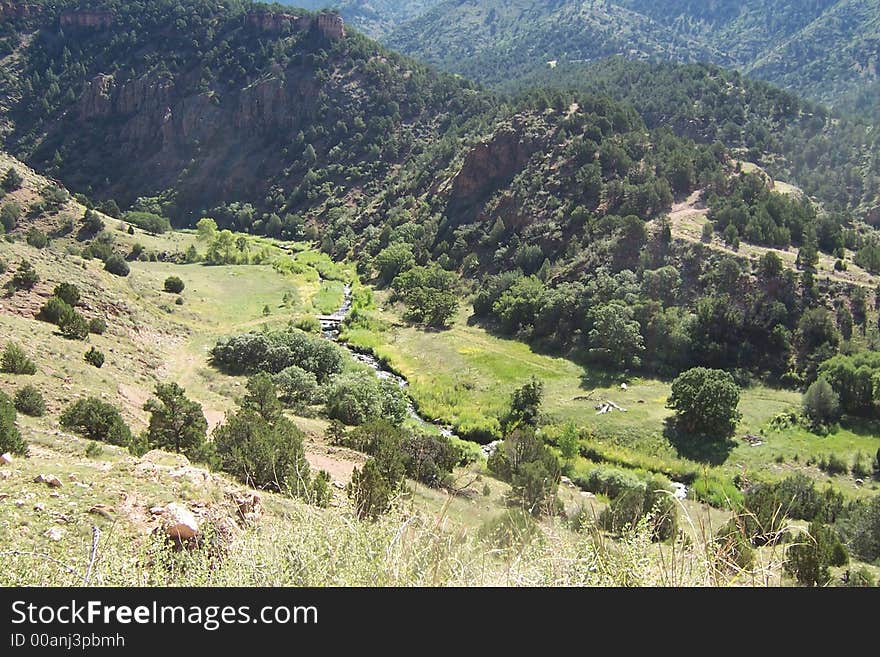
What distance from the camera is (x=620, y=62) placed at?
119500 mm

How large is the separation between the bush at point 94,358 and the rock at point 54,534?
20.0 m

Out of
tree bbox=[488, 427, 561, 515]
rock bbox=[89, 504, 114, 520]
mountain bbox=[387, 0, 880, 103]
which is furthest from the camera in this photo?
mountain bbox=[387, 0, 880, 103]

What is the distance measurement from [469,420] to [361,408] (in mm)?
6511

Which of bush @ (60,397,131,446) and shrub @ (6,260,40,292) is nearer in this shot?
bush @ (60,397,131,446)

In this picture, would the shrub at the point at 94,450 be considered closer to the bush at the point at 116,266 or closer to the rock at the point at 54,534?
the rock at the point at 54,534

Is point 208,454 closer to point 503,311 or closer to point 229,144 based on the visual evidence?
point 503,311

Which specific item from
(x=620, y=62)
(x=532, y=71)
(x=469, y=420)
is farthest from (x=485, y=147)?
(x=532, y=71)

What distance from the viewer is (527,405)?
33062 mm

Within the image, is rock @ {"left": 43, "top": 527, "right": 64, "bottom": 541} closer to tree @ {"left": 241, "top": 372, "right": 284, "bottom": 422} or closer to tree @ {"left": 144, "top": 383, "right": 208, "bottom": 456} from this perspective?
tree @ {"left": 144, "top": 383, "right": 208, "bottom": 456}

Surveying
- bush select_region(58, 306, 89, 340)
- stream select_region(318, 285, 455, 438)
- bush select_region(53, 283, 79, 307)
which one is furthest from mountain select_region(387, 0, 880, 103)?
bush select_region(58, 306, 89, 340)

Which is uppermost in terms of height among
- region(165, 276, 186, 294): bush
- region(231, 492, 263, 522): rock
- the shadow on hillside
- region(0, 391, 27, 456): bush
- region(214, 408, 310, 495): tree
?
region(231, 492, 263, 522): rock

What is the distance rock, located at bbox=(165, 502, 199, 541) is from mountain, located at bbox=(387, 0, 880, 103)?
134 metres

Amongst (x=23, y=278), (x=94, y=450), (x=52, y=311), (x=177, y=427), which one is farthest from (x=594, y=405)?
(x=23, y=278)

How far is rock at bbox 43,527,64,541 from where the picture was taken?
874cm
